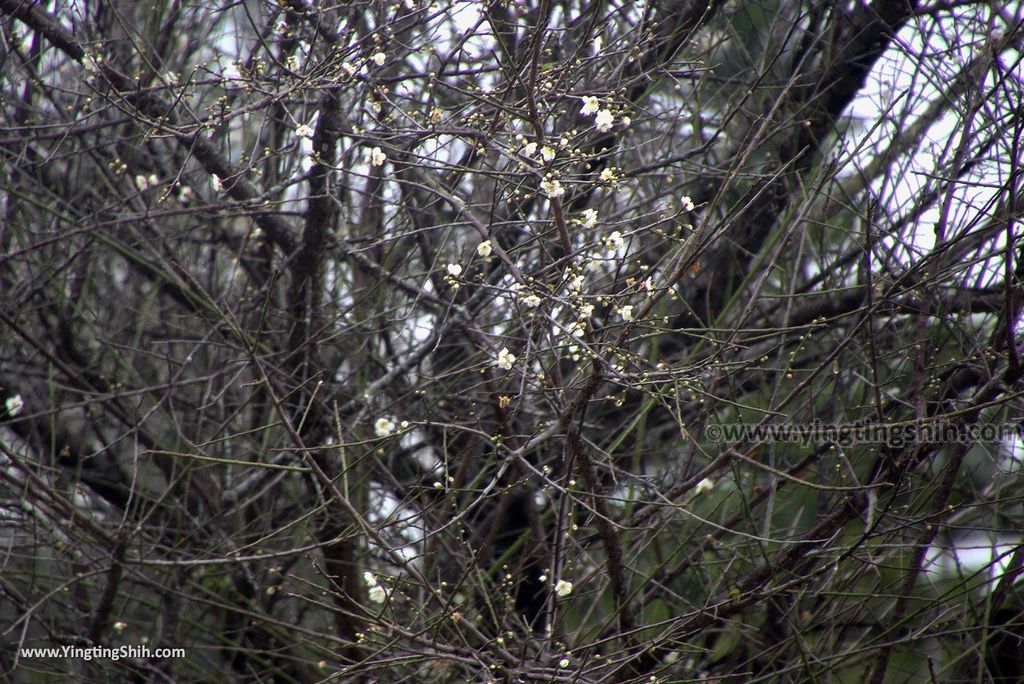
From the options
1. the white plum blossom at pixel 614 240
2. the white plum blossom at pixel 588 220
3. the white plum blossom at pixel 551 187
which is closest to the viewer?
the white plum blossom at pixel 551 187

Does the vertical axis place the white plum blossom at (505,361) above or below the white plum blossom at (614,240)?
below

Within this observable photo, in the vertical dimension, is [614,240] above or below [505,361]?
above

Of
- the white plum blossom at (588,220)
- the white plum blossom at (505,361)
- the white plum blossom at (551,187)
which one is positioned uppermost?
the white plum blossom at (588,220)

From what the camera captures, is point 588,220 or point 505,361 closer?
point 505,361

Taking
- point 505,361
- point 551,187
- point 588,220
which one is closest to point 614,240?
point 588,220

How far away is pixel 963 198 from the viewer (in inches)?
150

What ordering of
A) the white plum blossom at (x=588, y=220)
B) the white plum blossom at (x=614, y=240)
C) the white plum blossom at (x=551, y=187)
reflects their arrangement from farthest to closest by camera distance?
1. the white plum blossom at (x=588, y=220)
2. the white plum blossom at (x=614, y=240)
3. the white plum blossom at (x=551, y=187)

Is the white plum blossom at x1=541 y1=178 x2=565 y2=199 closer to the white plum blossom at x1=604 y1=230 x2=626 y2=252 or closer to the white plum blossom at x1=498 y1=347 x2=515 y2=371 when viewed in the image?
the white plum blossom at x1=604 y1=230 x2=626 y2=252

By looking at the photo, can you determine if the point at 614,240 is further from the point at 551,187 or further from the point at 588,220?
the point at 551,187

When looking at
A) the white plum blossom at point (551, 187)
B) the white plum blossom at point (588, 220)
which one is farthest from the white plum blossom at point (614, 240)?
the white plum blossom at point (551, 187)

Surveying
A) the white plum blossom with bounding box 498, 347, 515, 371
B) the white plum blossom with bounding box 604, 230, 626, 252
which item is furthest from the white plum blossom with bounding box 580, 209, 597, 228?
the white plum blossom with bounding box 498, 347, 515, 371

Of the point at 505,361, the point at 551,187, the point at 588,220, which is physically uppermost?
the point at 588,220

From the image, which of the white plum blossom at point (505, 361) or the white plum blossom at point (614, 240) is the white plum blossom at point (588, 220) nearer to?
the white plum blossom at point (614, 240)

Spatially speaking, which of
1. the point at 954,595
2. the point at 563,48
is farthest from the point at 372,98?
the point at 954,595
